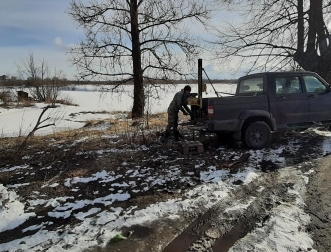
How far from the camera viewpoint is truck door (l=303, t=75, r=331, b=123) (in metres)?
7.45

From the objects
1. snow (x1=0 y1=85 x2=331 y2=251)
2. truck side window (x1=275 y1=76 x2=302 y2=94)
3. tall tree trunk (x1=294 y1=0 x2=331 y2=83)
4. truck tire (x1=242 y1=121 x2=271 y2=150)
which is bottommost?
snow (x1=0 y1=85 x2=331 y2=251)

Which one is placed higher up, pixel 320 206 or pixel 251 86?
pixel 251 86

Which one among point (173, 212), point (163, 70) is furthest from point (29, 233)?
point (163, 70)

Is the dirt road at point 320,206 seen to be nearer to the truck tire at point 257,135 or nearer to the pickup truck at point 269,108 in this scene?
the truck tire at point 257,135

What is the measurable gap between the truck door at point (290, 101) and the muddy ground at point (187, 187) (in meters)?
0.73

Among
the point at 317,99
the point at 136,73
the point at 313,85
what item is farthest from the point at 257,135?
the point at 136,73

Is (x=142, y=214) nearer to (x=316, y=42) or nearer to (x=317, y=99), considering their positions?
(x=317, y=99)

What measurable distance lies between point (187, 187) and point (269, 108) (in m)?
3.66

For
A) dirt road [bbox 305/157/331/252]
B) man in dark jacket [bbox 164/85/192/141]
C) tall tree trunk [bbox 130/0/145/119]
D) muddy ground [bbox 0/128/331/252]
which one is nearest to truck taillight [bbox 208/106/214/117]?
muddy ground [bbox 0/128/331/252]

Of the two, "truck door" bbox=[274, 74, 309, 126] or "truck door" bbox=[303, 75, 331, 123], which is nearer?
"truck door" bbox=[274, 74, 309, 126]

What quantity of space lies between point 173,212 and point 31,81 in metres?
29.7

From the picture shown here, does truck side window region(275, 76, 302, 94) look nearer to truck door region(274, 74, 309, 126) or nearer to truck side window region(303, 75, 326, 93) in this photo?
→ truck door region(274, 74, 309, 126)

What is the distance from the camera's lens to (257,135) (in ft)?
23.0

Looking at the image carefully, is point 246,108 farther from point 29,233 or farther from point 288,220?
point 29,233
